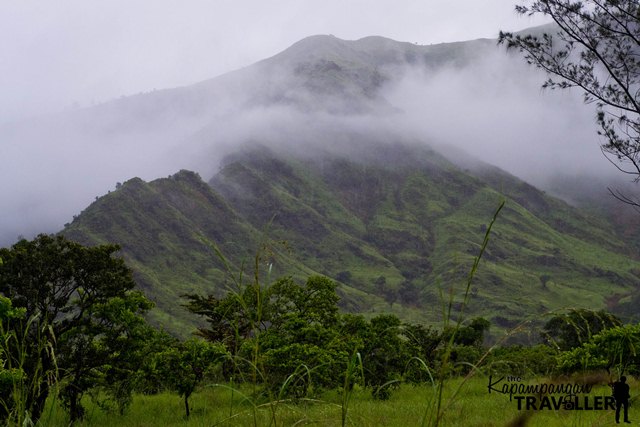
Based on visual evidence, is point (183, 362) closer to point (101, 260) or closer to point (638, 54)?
point (101, 260)

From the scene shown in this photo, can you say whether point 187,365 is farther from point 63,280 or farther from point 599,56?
point 599,56

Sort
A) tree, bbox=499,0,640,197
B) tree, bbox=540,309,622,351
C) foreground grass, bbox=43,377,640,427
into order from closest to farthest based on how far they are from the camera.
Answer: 1. tree, bbox=540,309,622,351
2. foreground grass, bbox=43,377,640,427
3. tree, bbox=499,0,640,197

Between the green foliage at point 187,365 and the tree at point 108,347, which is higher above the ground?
the tree at point 108,347

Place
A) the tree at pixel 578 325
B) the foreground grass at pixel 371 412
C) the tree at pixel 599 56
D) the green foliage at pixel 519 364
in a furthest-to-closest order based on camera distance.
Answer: the tree at pixel 599 56, the foreground grass at pixel 371 412, the green foliage at pixel 519 364, the tree at pixel 578 325

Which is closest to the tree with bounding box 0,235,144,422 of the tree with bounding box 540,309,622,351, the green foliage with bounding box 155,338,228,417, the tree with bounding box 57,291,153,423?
the tree with bounding box 57,291,153,423

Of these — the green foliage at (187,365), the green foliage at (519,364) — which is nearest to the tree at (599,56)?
the green foliage at (519,364)

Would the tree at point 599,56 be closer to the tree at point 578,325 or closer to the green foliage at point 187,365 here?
the tree at point 578,325

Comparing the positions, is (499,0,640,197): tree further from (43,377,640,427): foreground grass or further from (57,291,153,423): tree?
(57,291,153,423): tree

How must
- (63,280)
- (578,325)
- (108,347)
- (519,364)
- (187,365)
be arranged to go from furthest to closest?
1. (187,365)
2. (108,347)
3. (578,325)
4. (63,280)
5. (519,364)

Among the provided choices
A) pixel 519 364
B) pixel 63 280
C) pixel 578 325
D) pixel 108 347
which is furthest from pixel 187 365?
pixel 519 364

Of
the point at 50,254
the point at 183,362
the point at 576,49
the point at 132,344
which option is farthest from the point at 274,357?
the point at 576,49

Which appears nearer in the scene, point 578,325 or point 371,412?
point 371,412

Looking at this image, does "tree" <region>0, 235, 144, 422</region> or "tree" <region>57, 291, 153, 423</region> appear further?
"tree" <region>57, 291, 153, 423</region>

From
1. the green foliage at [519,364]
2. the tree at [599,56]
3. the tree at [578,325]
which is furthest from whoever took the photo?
the tree at [599,56]
